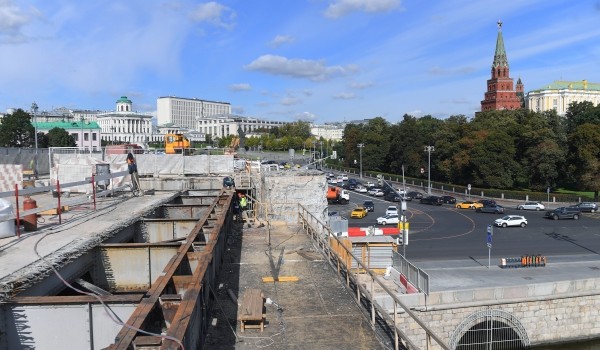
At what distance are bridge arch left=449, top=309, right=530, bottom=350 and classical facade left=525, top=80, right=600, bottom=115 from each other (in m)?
174

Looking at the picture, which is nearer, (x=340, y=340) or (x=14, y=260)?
(x=340, y=340)

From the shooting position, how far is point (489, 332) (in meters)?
24.3

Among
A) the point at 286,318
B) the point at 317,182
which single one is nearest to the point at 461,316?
the point at 317,182

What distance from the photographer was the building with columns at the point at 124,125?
15262cm

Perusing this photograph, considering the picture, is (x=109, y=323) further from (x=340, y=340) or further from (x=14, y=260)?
(x=14, y=260)

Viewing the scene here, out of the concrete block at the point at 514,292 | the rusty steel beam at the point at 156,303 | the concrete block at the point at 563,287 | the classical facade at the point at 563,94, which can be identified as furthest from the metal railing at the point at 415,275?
the classical facade at the point at 563,94

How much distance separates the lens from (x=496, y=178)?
7138 cm

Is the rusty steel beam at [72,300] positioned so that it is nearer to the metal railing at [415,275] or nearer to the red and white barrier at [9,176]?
the metal railing at [415,275]

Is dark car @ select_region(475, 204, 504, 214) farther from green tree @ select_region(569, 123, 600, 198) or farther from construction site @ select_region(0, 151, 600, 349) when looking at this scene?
construction site @ select_region(0, 151, 600, 349)

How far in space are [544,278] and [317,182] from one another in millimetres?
15483

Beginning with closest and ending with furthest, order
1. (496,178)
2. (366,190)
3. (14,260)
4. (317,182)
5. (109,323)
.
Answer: (109,323) → (14,260) → (317,182) → (496,178) → (366,190)

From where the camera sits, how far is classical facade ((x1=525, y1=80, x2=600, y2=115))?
590 ft

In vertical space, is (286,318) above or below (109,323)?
below

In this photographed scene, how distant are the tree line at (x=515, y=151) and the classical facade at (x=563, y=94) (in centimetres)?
10222
